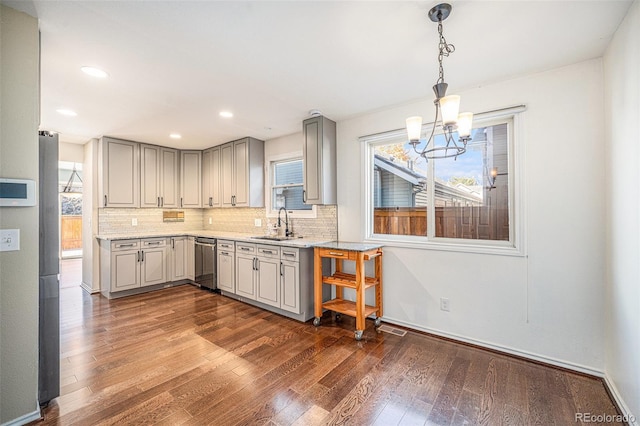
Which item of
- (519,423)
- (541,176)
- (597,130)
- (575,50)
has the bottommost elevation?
(519,423)

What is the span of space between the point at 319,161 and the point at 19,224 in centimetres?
263

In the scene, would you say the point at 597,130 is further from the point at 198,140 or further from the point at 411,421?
the point at 198,140

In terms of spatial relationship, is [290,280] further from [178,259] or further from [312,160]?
[178,259]

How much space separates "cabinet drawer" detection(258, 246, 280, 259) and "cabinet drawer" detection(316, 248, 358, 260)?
1.89 feet

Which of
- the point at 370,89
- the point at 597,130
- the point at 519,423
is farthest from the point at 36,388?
the point at 597,130

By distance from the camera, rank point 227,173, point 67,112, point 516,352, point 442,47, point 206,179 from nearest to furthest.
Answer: point 442,47, point 516,352, point 67,112, point 227,173, point 206,179

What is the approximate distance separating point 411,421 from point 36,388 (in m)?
2.31

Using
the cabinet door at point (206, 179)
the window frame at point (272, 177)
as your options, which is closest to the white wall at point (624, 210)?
the window frame at point (272, 177)

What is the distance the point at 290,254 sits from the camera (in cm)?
337

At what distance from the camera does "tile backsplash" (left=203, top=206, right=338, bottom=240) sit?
382cm

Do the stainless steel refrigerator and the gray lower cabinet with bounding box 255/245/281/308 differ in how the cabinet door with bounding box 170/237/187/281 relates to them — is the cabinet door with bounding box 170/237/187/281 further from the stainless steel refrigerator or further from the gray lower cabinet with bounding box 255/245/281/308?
the stainless steel refrigerator

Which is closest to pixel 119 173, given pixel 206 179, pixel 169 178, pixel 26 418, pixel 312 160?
pixel 169 178

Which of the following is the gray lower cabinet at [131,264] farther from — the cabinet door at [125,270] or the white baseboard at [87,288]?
the white baseboard at [87,288]

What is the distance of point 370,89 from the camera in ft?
9.11
